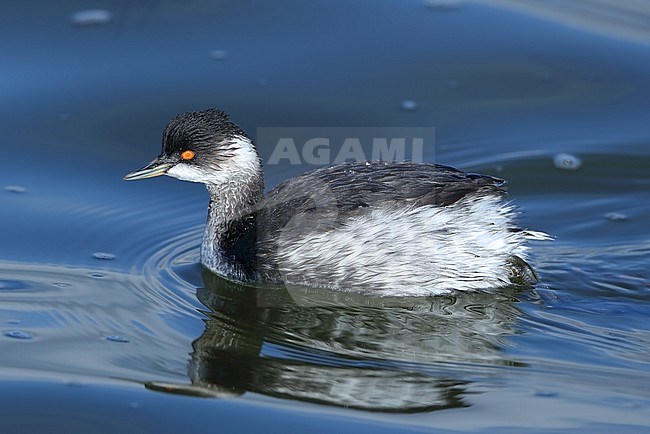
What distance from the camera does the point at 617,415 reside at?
512 cm

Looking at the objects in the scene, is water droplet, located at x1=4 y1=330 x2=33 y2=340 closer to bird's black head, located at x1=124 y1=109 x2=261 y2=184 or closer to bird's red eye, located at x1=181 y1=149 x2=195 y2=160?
bird's black head, located at x1=124 y1=109 x2=261 y2=184

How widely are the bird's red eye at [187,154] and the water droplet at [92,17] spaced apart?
2.76 meters

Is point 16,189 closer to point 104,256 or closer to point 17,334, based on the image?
point 104,256

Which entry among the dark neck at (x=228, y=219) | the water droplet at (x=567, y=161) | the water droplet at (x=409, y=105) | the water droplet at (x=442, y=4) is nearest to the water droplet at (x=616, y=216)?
the water droplet at (x=567, y=161)

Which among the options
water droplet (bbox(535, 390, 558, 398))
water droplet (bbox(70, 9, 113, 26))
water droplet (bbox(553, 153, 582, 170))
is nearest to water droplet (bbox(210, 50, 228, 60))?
water droplet (bbox(70, 9, 113, 26))

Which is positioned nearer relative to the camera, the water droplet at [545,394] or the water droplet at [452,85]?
the water droplet at [545,394]

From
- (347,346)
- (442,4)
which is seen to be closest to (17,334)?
(347,346)

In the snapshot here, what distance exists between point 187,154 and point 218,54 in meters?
2.22

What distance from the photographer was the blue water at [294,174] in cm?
527

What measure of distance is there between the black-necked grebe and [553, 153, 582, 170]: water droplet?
133 cm

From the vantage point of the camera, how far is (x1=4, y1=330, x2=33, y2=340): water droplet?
5.89 meters

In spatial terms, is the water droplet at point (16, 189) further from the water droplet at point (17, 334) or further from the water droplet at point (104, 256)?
the water droplet at point (17, 334)

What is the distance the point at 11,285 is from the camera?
6500 mm

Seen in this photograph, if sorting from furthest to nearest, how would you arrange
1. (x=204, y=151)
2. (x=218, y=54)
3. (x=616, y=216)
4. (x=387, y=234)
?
(x=218, y=54) < (x=616, y=216) < (x=204, y=151) < (x=387, y=234)
